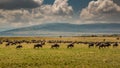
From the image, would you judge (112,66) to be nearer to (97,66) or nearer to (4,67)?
(97,66)

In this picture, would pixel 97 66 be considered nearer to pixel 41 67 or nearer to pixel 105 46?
pixel 41 67

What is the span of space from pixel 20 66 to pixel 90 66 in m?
7.37

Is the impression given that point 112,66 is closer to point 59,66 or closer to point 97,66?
point 97,66

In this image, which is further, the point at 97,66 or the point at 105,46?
the point at 105,46

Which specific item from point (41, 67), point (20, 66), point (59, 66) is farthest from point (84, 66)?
point (20, 66)

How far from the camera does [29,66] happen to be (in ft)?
90.3

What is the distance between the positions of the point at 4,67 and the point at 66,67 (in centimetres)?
638

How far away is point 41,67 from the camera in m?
26.9

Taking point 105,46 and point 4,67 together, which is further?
point 105,46

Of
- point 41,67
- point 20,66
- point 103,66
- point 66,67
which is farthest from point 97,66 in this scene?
point 20,66

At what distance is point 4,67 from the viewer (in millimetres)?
26922

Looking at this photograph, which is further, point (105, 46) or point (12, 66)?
point (105, 46)

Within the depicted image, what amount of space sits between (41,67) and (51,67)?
1.03m

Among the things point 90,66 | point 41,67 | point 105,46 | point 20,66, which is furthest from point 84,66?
point 105,46
